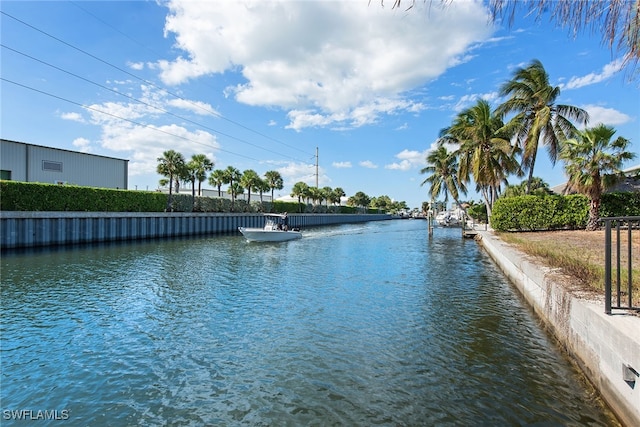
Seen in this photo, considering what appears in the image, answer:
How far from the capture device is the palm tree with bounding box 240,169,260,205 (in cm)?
5762

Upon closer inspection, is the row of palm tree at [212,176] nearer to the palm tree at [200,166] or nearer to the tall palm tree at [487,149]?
the palm tree at [200,166]

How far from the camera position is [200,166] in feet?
151

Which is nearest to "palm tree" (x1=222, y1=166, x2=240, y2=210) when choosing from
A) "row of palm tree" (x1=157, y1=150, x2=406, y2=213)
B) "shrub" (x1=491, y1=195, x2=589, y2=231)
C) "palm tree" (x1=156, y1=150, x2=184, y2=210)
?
"row of palm tree" (x1=157, y1=150, x2=406, y2=213)

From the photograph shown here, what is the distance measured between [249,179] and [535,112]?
41615mm

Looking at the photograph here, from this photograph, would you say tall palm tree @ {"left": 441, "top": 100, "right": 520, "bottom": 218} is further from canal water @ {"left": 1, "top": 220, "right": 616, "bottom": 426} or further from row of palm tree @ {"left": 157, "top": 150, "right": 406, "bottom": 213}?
row of palm tree @ {"left": 157, "top": 150, "right": 406, "bottom": 213}

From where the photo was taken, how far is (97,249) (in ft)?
80.2

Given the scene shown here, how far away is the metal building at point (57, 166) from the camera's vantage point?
31609mm

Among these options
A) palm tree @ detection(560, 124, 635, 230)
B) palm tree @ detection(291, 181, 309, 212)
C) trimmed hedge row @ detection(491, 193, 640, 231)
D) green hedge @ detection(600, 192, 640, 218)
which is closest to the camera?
palm tree @ detection(560, 124, 635, 230)

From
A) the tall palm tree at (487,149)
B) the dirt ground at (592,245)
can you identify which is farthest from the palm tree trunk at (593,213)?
the tall palm tree at (487,149)

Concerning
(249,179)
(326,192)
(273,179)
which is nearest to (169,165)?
(249,179)

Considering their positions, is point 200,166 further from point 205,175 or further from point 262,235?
point 262,235

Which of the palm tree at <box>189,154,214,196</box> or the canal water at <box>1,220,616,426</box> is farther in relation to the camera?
the palm tree at <box>189,154,214,196</box>

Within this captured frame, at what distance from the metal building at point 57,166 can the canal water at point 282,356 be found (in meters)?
25.2

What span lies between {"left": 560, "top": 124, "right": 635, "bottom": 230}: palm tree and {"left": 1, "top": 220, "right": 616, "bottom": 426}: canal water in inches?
577
